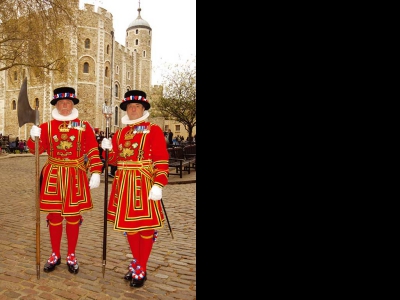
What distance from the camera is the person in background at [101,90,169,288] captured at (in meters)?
3.24

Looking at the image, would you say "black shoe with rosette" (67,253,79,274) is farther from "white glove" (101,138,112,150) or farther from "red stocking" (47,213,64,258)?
"white glove" (101,138,112,150)

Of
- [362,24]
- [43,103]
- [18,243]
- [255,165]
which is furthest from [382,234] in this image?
[43,103]

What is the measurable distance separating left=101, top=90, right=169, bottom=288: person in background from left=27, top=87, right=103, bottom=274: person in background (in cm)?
46

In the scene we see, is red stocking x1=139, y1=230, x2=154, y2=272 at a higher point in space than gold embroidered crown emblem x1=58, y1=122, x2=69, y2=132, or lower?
lower

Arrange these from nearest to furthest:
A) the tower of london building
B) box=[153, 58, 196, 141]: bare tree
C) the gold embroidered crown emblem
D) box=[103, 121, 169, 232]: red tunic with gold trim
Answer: box=[103, 121, 169, 232]: red tunic with gold trim, the gold embroidered crown emblem, box=[153, 58, 196, 141]: bare tree, the tower of london building

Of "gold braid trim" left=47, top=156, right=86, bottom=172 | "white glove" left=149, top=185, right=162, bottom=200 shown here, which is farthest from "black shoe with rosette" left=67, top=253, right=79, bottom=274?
"white glove" left=149, top=185, right=162, bottom=200

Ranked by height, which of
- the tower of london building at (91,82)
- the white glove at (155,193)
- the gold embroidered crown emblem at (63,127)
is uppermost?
the tower of london building at (91,82)

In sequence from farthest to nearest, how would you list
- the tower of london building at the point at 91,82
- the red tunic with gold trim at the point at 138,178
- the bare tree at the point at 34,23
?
the tower of london building at the point at 91,82 → the bare tree at the point at 34,23 → the red tunic with gold trim at the point at 138,178

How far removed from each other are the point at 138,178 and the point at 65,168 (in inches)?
38.4

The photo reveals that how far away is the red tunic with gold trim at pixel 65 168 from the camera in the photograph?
356 centimetres

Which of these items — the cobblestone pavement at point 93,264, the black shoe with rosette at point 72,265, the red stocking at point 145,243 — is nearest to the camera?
the cobblestone pavement at point 93,264

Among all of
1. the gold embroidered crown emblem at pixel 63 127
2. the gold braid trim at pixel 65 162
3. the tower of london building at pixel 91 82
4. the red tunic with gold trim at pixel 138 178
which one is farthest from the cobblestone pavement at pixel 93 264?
the tower of london building at pixel 91 82

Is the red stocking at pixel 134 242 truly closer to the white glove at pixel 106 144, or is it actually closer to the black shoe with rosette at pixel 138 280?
the black shoe with rosette at pixel 138 280

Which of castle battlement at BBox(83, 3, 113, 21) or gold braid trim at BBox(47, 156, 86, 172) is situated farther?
castle battlement at BBox(83, 3, 113, 21)
